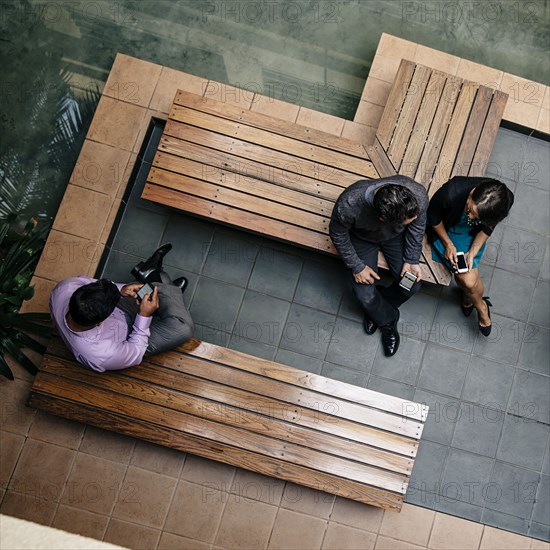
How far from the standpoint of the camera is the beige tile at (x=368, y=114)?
4301mm

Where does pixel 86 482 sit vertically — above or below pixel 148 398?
below

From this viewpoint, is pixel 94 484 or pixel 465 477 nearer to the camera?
pixel 94 484

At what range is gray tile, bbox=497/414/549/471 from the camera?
13.4 feet

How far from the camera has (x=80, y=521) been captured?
12.8ft

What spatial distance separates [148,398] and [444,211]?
217 centimetres

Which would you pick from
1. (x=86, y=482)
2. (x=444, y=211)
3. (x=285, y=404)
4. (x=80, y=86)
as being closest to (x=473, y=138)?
(x=444, y=211)

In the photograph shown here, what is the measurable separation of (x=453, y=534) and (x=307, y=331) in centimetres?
164

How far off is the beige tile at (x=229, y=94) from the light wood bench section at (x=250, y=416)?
1791mm

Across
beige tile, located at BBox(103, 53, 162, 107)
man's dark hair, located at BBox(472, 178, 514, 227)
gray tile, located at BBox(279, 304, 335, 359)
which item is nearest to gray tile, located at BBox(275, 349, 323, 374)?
gray tile, located at BBox(279, 304, 335, 359)

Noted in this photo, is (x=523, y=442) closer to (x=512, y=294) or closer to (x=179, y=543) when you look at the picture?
(x=512, y=294)

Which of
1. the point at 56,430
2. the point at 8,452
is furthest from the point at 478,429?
the point at 8,452

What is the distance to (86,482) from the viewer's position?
394 cm

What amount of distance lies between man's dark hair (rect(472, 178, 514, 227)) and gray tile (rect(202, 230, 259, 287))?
1.54 m

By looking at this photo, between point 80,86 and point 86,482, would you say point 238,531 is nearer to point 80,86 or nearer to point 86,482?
point 86,482
